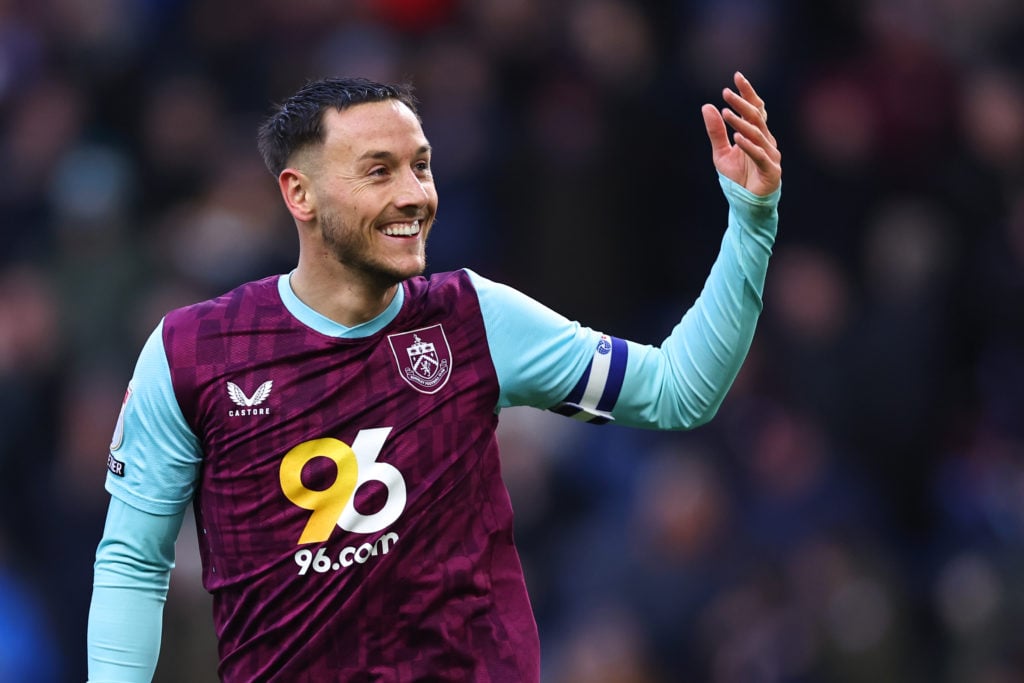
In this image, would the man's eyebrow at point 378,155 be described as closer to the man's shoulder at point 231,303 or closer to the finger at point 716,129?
the man's shoulder at point 231,303

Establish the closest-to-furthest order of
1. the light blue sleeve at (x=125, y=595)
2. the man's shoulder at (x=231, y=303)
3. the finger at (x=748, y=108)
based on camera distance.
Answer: the finger at (x=748, y=108) → the light blue sleeve at (x=125, y=595) → the man's shoulder at (x=231, y=303)

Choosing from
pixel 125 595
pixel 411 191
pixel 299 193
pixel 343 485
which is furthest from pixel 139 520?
pixel 411 191

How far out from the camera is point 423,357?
4.07m

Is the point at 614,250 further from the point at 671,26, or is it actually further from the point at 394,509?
the point at 394,509

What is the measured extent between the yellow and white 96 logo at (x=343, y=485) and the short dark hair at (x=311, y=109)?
0.71m

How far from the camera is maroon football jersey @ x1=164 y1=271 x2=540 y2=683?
3.90 meters

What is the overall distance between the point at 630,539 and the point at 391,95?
13.1 ft

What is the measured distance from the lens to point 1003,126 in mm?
8609

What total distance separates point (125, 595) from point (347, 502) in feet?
1.83

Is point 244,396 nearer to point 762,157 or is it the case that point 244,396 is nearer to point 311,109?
point 311,109

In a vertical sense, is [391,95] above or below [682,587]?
above

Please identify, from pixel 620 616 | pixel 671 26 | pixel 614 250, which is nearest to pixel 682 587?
pixel 620 616

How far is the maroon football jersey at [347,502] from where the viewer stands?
3900mm

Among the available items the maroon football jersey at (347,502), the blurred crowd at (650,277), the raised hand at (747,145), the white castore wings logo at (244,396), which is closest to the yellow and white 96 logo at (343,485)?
the maroon football jersey at (347,502)
